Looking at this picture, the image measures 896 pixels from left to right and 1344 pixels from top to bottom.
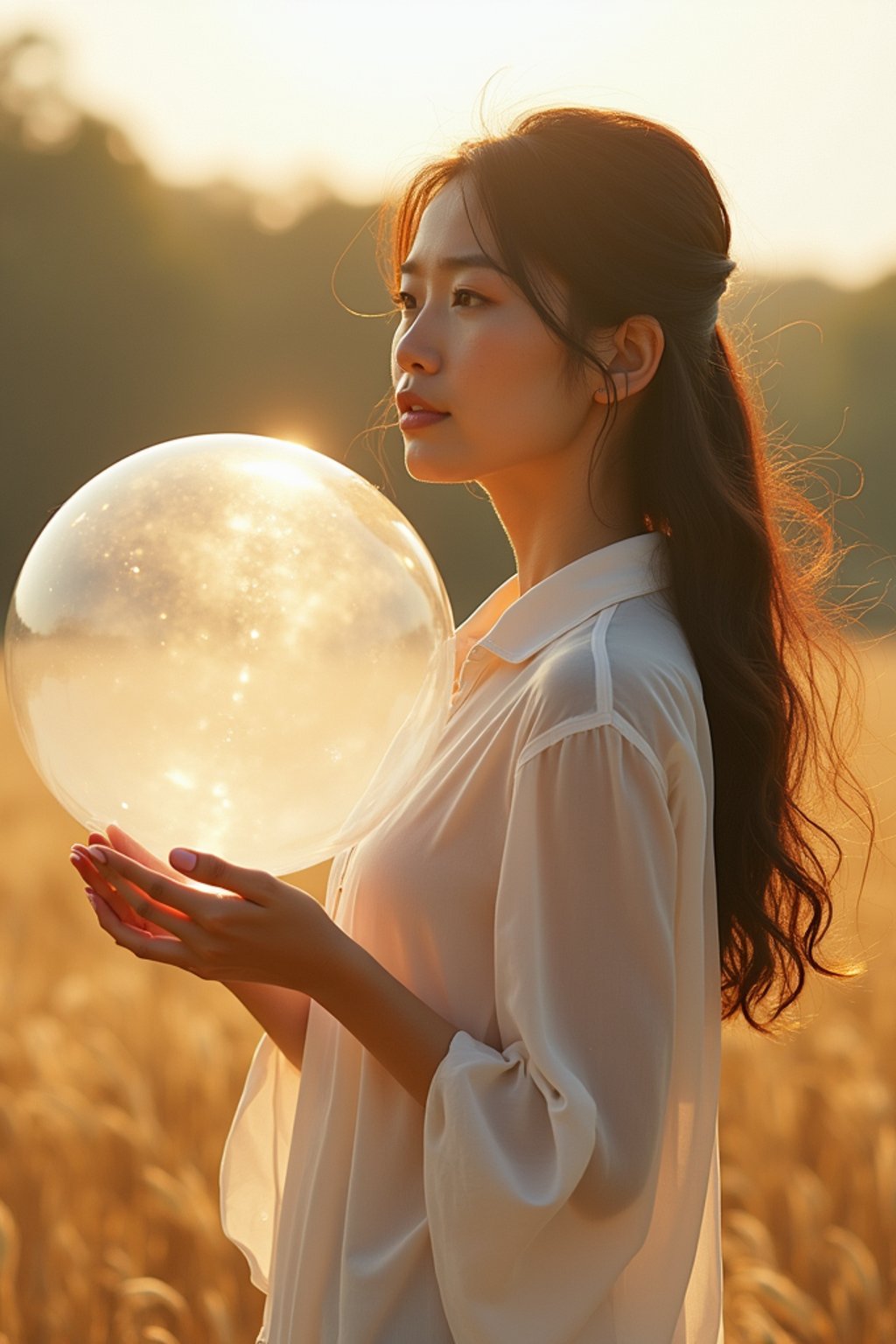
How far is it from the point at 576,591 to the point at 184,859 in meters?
0.58

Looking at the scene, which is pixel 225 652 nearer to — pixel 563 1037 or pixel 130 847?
pixel 130 847

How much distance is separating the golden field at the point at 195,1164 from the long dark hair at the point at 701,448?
1.28 feet

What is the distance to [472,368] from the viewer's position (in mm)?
1838

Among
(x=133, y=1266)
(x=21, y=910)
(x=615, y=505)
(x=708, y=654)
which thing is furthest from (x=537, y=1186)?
(x=21, y=910)

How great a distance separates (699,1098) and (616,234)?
99 cm

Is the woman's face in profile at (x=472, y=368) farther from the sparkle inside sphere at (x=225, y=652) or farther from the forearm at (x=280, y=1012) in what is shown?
the forearm at (x=280, y=1012)

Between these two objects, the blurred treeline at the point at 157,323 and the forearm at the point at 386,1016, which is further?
the blurred treeline at the point at 157,323

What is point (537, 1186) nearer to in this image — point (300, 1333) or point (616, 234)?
point (300, 1333)

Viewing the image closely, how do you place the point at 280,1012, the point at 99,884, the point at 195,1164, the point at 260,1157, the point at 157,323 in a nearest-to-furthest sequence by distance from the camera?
the point at 99,884 < the point at 280,1012 < the point at 260,1157 < the point at 195,1164 < the point at 157,323

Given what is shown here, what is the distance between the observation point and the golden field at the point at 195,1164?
3344 millimetres

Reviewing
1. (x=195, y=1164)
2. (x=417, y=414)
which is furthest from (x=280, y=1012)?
(x=195, y=1164)

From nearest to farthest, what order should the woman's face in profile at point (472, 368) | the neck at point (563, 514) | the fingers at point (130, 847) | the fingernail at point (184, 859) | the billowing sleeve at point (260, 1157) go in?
1. the fingernail at point (184, 859)
2. the fingers at point (130, 847)
3. the woman's face in profile at point (472, 368)
4. the neck at point (563, 514)
5. the billowing sleeve at point (260, 1157)

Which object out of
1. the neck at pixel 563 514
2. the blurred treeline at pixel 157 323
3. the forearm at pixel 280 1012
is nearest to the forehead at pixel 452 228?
the neck at pixel 563 514

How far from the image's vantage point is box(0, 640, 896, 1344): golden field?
132 inches
